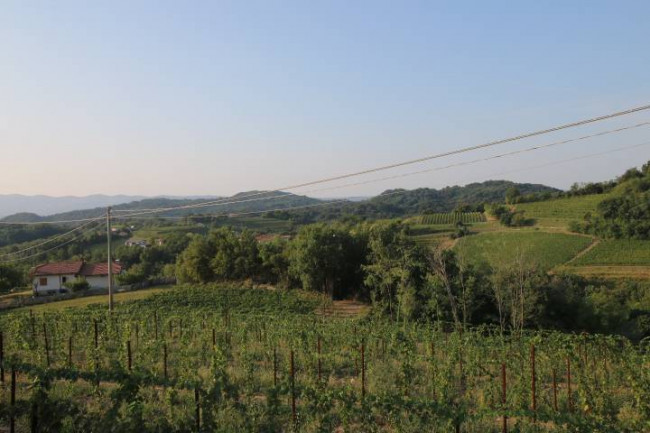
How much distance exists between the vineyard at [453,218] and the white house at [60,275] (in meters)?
45.6

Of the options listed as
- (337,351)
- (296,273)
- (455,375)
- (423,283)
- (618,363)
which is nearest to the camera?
(455,375)

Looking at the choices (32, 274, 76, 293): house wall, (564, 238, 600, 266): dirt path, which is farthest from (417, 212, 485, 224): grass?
(32, 274, 76, 293): house wall

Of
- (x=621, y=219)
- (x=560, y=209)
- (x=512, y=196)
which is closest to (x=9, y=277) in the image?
(x=621, y=219)

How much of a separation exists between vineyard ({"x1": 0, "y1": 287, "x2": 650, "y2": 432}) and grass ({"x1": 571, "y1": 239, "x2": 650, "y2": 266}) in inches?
1365

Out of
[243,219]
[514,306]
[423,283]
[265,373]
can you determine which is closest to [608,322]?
[514,306]

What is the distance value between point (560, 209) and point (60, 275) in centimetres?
6241

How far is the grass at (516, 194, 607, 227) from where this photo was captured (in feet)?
186

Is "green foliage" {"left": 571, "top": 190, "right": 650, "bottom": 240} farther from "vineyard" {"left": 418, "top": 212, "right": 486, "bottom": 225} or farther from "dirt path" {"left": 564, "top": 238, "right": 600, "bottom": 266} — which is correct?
"vineyard" {"left": 418, "top": 212, "right": 486, "bottom": 225}

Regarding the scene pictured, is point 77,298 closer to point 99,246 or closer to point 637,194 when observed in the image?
point 99,246

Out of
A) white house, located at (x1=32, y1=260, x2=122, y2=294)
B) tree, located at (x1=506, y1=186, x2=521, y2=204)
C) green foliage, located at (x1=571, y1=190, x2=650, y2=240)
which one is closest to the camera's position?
white house, located at (x1=32, y1=260, x2=122, y2=294)

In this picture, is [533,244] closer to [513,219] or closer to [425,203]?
[513,219]

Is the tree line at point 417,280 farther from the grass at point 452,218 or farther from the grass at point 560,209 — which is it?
the grass at point 452,218

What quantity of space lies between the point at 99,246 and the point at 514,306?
67078 mm

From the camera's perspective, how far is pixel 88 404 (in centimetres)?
755
